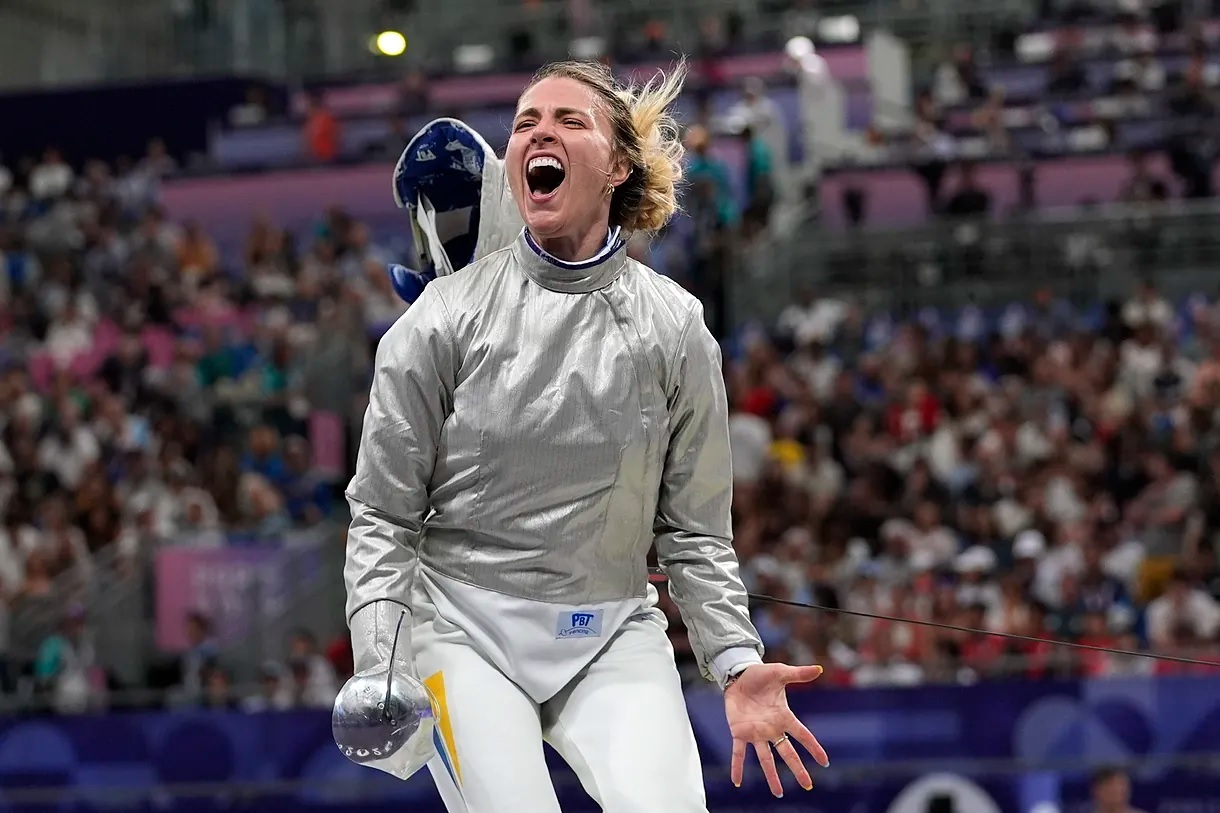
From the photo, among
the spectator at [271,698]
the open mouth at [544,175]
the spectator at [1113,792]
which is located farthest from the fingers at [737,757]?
the spectator at [271,698]

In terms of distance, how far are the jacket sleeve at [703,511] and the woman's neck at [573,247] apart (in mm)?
213

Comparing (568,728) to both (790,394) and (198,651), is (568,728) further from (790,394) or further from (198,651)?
(790,394)

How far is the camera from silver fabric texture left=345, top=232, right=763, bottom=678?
2984mm

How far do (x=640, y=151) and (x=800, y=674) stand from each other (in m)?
0.95

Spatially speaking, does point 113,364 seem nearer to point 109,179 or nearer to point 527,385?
point 109,179

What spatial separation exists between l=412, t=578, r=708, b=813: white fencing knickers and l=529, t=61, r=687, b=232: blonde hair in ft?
2.36

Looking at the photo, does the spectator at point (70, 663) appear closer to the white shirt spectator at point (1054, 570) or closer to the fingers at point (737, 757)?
the white shirt spectator at point (1054, 570)

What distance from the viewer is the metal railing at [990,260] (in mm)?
11453

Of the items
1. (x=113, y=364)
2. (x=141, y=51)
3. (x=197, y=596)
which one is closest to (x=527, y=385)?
(x=197, y=596)

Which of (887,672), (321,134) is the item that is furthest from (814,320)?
(321,134)

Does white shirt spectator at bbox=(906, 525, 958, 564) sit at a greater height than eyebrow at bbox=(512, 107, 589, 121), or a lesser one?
lesser

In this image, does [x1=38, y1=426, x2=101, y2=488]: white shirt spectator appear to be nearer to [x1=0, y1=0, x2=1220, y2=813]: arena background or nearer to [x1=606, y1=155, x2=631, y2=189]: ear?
[x1=0, y1=0, x2=1220, y2=813]: arena background

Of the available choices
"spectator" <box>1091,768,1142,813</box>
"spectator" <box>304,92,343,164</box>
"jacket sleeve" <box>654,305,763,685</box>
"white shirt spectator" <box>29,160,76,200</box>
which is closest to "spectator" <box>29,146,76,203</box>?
"white shirt spectator" <box>29,160,76,200</box>

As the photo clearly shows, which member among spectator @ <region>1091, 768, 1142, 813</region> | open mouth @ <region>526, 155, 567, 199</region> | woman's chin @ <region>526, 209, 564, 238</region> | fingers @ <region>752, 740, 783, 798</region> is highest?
open mouth @ <region>526, 155, 567, 199</region>
